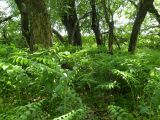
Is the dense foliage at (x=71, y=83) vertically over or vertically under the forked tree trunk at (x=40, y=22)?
under

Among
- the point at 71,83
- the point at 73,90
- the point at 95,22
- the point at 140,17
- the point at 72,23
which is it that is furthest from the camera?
the point at 72,23

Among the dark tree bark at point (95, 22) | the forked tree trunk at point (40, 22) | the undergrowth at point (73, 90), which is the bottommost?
the undergrowth at point (73, 90)

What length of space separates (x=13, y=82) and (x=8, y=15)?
12.4 metres

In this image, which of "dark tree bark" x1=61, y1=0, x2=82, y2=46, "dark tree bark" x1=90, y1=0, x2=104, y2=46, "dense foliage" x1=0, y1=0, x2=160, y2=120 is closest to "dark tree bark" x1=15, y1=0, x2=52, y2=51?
"dense foliage" x1=0, y1=0, x2=160, y2=120

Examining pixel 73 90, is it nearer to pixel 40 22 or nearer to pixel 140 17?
pixel 40 22

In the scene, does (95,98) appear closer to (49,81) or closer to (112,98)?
(112,98)

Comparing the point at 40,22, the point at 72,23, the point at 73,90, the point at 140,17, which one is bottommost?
the point at 73,90

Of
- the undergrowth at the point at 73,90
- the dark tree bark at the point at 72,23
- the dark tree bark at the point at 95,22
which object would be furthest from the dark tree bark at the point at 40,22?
the dark tree bark at the point at 72,23

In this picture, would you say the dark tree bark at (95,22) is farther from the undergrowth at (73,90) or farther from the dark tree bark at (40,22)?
the undergrowth at (73,90)

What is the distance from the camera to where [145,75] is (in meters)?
5.39

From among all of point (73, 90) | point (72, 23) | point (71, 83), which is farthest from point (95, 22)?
point (73, 90)

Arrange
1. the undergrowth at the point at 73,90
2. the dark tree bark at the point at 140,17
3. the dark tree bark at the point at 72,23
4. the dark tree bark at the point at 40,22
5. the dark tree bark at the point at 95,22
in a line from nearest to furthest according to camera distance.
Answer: the undergrowth at the point at 73,90 → the dark tree bark at the point at 40,22 → the dark tree bark at the point at 140,17 → the dark tree bark at the point at 95,22 → the dark tree bark at the point at 72,23

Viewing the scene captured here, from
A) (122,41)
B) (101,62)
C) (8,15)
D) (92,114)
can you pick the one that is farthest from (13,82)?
(8,15)

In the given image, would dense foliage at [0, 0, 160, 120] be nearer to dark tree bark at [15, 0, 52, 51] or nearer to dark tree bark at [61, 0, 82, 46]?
dark tree bark at [15, 0, 52, 51]
